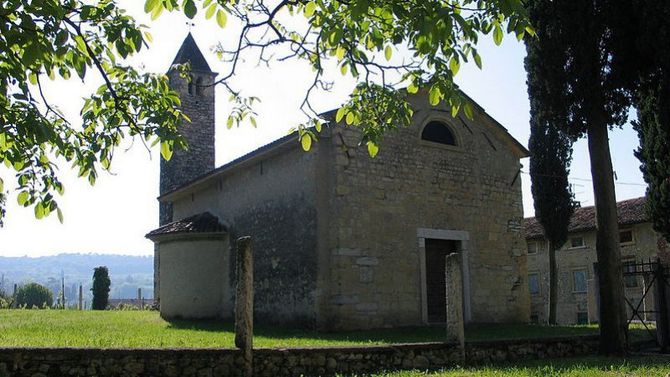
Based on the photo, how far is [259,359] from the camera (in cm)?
920

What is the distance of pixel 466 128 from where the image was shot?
58.0 feet

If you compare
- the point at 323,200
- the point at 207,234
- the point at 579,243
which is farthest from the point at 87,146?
the point at 579,243

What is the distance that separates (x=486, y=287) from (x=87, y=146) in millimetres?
13461

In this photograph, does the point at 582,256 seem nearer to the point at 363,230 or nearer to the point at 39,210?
the point at 363,230

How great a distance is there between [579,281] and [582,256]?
1.42 meters

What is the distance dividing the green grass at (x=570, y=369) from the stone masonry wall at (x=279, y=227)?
5240mm

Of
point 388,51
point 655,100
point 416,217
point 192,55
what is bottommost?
point 416,217

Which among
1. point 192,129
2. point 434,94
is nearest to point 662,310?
point 434,94

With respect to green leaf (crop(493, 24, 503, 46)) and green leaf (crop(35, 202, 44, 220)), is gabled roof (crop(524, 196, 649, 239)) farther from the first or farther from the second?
green leaf (crop(35, 202, 44, 220))

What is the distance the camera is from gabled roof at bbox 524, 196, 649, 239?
28.9m

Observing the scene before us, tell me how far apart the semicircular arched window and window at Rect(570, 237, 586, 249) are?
17883mm

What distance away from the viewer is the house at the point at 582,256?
28.7m

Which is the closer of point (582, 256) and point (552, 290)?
point (552, 290)

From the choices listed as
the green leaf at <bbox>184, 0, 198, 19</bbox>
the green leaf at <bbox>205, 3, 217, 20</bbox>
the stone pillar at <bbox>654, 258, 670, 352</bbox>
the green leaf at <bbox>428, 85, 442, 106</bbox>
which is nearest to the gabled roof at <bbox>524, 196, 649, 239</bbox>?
the stone pillar at <bbox>654, 258, 670, 352</bbox>
